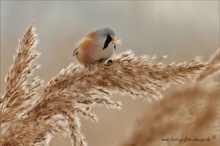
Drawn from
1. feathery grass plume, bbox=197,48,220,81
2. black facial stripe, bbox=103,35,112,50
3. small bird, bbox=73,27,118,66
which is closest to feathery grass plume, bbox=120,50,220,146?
feathery grass plume, bbox=197,48,220,81

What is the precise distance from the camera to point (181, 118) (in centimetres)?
120

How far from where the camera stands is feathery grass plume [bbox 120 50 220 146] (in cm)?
113

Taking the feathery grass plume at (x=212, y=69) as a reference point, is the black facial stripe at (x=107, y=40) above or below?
above

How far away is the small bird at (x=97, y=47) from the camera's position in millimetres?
2188

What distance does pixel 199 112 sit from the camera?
1.17 m

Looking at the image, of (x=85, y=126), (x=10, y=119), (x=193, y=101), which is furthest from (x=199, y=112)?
(x=85, y=126)

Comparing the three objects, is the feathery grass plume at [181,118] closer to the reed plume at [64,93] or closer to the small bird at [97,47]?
the reed plume at [64,93]

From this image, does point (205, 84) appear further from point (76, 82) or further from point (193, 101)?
point (76, 82)

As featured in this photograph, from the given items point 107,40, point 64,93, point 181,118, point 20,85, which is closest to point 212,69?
point 181,118

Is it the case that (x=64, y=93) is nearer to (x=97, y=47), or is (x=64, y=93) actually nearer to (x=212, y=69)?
(x=212, y=69)

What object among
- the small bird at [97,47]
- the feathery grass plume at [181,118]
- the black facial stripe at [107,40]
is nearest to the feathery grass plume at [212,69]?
the feathery grass plume at [181,118]

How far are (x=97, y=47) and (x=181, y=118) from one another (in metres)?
1.16

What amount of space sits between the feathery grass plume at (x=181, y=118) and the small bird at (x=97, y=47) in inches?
37.1

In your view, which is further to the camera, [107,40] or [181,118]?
[107,40]
